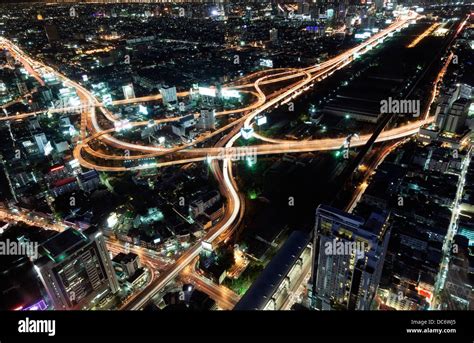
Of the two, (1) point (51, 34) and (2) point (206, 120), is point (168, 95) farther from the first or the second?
(1) point (51, 34)

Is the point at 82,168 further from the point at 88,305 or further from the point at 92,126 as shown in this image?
the point at 88,305

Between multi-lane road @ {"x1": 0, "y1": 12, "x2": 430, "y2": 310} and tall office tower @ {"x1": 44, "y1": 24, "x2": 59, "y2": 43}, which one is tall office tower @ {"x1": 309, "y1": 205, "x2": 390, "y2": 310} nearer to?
multi-lane road @ {"x1": 0, "y1": 12, "x2": 430, "y2": 310}

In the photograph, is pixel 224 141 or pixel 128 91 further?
pixel 128 91

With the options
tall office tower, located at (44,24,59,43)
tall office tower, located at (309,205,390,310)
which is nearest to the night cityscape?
tall office tower, located at (309,205,390,310)

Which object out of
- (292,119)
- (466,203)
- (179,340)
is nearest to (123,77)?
(292,119)

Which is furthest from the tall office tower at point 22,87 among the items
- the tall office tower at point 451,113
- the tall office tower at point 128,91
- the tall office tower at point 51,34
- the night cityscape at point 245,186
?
the tall office tower at point 451,113

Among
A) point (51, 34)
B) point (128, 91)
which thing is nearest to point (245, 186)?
point (128, 91)
